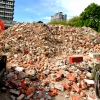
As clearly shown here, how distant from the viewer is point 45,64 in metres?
6.25

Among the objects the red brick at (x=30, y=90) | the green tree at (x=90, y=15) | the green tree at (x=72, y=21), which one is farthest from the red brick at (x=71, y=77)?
the green tree at (x=72, y=21)

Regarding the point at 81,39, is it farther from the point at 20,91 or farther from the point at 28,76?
the point at 20,91

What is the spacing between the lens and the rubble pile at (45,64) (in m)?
5.11

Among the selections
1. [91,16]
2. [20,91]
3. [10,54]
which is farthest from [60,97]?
[91,16]

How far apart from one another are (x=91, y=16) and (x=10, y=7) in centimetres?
4267

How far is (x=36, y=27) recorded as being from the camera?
9219 mm

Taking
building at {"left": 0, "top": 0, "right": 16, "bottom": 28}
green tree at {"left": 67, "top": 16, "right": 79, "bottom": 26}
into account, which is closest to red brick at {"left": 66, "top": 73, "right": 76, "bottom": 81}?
green tree at {"left": 67, "top": 16, "right": 79, "bottom": 26}

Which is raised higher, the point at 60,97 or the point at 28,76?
the point at 28,76

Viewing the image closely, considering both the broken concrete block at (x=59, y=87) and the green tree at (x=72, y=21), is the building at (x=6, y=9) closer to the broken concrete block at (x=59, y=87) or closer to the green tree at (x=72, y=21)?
the green tree at (x=72, y=21)

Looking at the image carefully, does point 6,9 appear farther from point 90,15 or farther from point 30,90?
point 30,90

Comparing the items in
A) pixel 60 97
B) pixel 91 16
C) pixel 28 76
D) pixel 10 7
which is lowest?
pixel 60 97

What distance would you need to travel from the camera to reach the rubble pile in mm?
5109

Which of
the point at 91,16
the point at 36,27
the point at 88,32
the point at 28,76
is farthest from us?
the point at 91,16

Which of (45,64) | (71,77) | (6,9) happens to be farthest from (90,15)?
(6,9)
